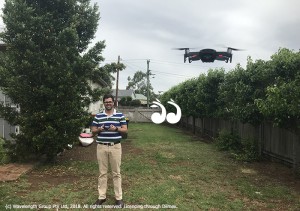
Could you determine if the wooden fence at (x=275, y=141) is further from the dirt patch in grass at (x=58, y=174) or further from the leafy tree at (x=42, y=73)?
the leafy tree at (x=42, y=73)

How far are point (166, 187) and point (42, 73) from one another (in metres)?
4.96

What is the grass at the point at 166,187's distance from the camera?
6.43 meters

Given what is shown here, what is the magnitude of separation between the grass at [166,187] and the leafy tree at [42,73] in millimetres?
1018

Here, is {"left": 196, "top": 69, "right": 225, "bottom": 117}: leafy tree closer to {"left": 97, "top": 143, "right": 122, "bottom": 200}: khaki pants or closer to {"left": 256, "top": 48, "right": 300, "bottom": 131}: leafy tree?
{"left": 256, "top": 48, "right": 300, "bottom": 131}: leafy tree

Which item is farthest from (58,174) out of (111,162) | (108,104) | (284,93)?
(284,93)

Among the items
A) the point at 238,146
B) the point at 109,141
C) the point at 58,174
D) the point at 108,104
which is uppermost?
the point at 108,104

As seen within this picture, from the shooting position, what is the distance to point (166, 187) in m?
7.55

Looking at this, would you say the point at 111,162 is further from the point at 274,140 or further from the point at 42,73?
the point at 274,140

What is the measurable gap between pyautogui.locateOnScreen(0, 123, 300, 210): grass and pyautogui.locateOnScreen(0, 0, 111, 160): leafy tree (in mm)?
1018

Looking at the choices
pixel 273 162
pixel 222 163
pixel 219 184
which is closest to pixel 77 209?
pixel 219 184

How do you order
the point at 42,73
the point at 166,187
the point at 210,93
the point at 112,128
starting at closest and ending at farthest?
1. the point at 112,128
2. the point at 166,187
3. the point at 42,73
4. the point at 210,93

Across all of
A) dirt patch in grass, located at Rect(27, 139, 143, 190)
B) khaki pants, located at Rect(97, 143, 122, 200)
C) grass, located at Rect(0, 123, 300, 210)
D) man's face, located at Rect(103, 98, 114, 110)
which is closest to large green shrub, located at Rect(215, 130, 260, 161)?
grass, located at Rect(0, 123, 300, 210)

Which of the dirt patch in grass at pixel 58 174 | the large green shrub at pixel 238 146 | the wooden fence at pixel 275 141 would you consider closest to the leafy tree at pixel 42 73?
the dirt patch in grass at pixel 58 174

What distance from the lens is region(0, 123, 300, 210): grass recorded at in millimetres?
6426
